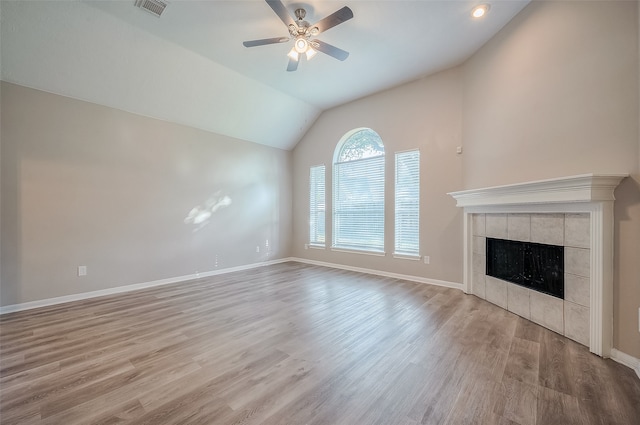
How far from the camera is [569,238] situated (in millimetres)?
2457

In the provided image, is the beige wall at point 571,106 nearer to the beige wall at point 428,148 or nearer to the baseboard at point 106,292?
the beige wall at point 428,148

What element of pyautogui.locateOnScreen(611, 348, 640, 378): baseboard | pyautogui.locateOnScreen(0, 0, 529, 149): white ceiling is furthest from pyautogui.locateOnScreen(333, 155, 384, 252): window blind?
pyautogui.locateOnScreen(611, 348, 640, 378): baseboard

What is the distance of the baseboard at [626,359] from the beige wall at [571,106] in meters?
0.04

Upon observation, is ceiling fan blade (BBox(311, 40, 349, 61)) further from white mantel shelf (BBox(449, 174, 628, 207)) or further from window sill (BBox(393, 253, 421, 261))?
window sill (BBox(393, 253, 421, 261))

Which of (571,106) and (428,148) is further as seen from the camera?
(428,148)

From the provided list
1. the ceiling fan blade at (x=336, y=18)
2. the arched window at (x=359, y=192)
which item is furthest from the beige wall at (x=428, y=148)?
the ceiling fan blade at (x=336, y=18)

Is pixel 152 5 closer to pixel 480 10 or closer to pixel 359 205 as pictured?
pixel 480 10

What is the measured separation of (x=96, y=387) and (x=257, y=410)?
117 centimetres

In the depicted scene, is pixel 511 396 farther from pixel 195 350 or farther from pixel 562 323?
pixel 195 350

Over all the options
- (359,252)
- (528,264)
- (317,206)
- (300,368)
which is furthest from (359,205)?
(300,368)

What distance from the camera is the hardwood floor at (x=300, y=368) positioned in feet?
4.92

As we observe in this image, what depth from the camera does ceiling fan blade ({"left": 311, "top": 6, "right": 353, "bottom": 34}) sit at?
7.66 feet

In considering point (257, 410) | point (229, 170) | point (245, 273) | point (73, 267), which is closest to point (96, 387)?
point (257, 410)

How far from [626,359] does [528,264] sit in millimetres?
1071
